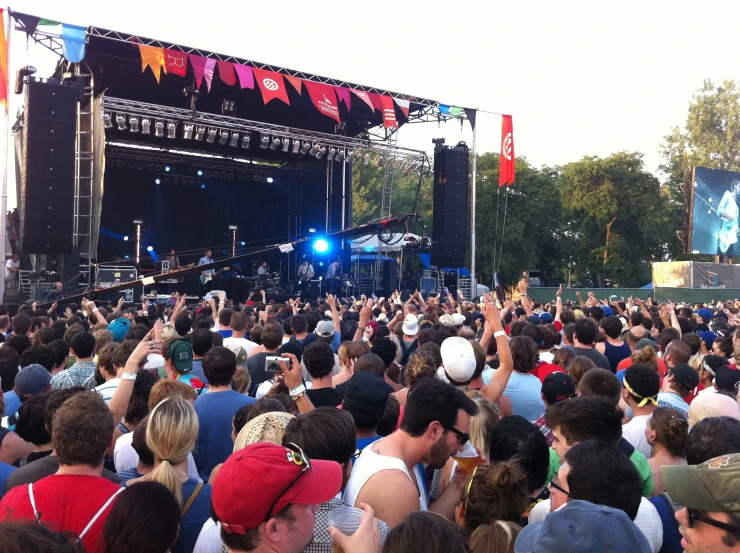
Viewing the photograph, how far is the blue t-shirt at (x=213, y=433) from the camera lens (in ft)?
11.4

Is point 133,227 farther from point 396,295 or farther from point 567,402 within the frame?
point 567,402

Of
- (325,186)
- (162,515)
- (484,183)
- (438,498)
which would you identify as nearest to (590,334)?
(438,498)

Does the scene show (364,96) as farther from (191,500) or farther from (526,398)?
(191,500)

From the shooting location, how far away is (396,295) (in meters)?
12.1

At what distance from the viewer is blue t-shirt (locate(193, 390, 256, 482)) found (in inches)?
137

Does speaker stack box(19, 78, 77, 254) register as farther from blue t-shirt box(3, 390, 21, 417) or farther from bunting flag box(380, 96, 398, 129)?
Result: blue t-shirt box(3, 390, 21, 417)

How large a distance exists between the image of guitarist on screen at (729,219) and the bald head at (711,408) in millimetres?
29910

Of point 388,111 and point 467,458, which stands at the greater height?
point 388,111

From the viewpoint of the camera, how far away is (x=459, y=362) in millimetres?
3496

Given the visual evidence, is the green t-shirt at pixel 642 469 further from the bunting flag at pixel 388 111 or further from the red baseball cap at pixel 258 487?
the bunting flag at pixel 388 111

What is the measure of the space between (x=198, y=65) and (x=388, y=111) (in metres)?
5.79

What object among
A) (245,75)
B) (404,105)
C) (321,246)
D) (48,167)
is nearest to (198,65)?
(245,75)

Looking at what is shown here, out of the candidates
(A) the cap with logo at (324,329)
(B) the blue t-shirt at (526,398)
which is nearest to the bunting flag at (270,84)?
(A) the cap with logo at (324,329)

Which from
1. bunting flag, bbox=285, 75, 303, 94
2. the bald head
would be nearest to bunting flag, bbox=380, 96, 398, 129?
bunting flag, bbox=285, 75, 303, 94
